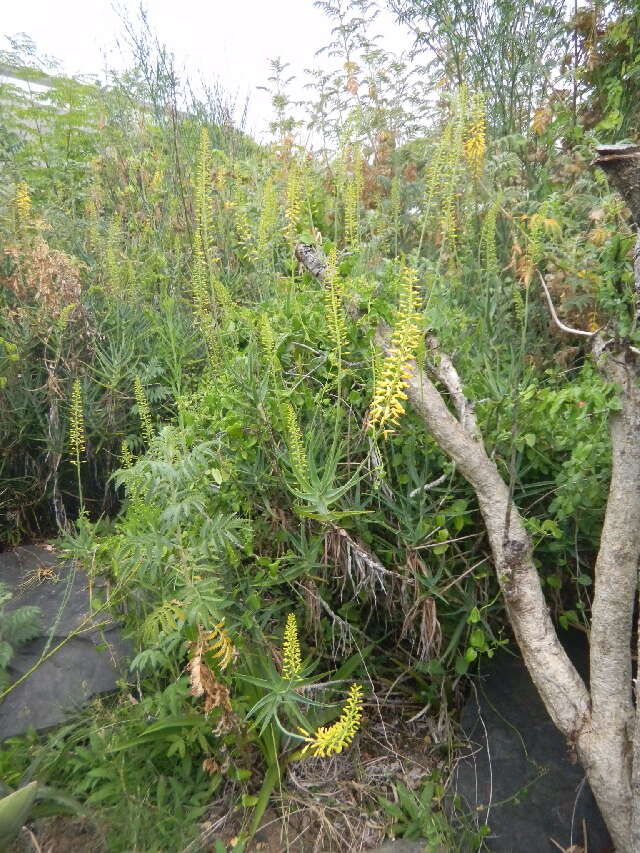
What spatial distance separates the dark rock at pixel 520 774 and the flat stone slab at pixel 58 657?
4.02ft

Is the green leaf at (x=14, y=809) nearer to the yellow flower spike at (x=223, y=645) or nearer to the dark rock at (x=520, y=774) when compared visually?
the yellow flower spike at (x=223, y=645)

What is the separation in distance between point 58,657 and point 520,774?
1649 millimetres

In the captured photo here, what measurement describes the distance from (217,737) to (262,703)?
1.35 ft

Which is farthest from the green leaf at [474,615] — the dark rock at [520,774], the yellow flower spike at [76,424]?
the yellow flower spike at [76,424]

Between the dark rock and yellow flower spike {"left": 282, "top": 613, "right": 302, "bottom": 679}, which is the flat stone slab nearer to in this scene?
yellow flower spike {"left": 282, "top": 613, "right": 302, "bottom": 679}

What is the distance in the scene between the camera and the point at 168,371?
126 inches

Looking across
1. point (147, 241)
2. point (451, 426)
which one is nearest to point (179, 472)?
point (451, 426)

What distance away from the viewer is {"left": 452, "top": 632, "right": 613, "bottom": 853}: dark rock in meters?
1.82

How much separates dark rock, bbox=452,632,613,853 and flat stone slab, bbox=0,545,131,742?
4.02 ft

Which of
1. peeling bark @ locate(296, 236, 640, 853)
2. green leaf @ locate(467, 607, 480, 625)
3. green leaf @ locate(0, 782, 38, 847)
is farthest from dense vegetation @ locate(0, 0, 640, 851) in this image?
green leaf @ locate(0, 782, 38, 847)

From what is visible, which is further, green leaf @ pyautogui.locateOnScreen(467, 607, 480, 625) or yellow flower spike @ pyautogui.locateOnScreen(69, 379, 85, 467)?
yellow flower spike @ pyautogui.locateOnScreen(69, 379, 85, 467)

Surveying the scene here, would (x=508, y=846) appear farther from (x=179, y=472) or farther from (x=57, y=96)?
(x=57, y=96)

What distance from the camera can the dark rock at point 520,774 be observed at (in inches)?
71.8

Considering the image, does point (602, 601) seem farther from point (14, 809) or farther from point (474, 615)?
point (14, 809)
